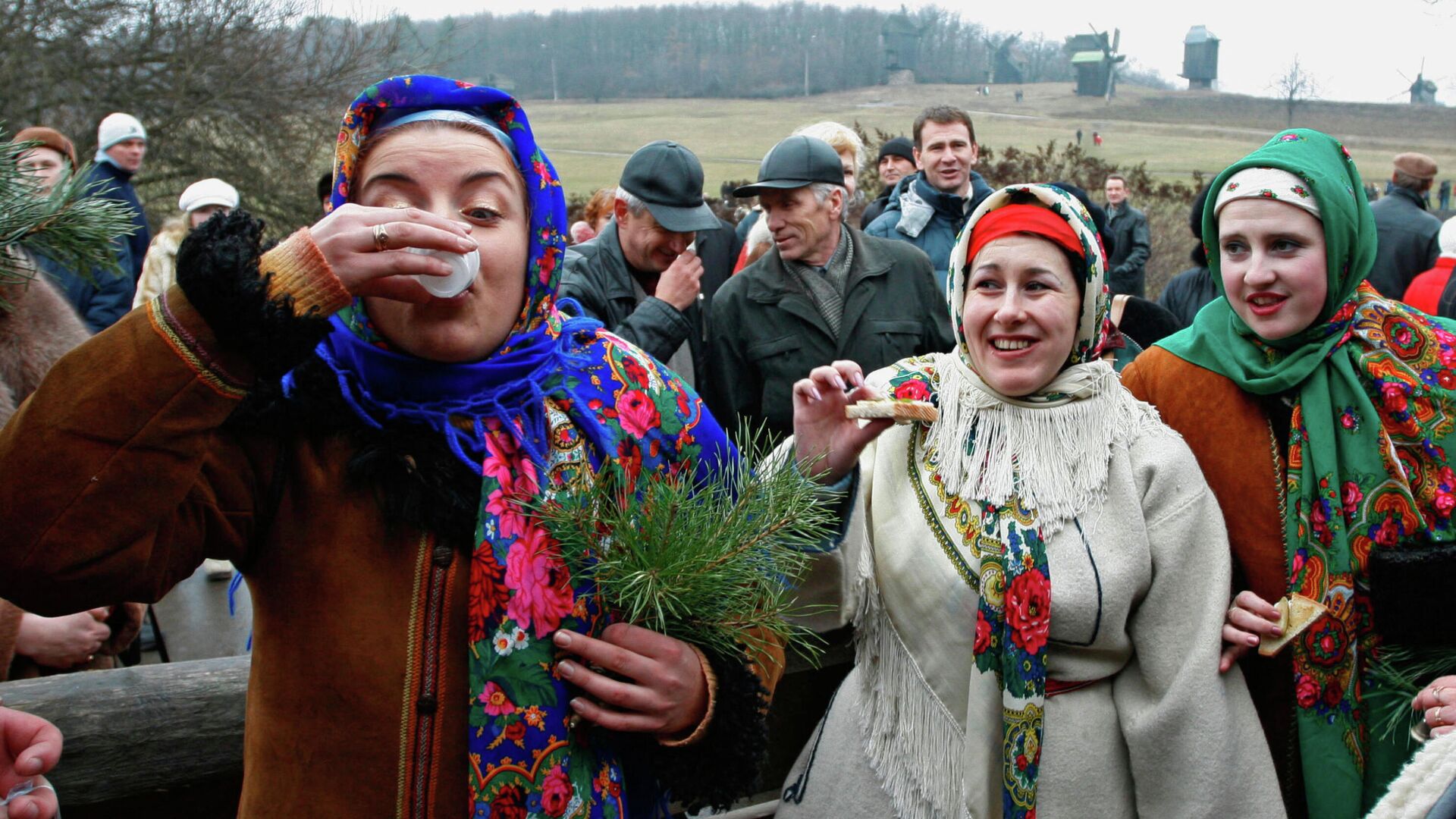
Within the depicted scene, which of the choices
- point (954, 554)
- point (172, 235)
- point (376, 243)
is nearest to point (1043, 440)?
point (954, 554)

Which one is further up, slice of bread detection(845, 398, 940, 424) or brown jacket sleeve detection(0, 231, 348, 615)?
brown jacket sleeve detection(0, 231, 348, 615)

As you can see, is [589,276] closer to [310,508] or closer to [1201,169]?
[310,508]

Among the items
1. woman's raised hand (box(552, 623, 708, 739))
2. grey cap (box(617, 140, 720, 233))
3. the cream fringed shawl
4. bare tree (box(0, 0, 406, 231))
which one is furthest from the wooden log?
bare tree (box(0, 0, 406, 231))

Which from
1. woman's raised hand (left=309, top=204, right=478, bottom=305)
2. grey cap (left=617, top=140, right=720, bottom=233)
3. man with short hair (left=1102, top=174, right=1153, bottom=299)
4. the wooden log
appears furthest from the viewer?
man with short hair (left=1102, top=174, right=1153, bottom=299)

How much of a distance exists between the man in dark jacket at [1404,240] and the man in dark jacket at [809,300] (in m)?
4.72

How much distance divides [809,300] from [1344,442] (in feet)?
6.41

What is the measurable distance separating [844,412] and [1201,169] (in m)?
32.7

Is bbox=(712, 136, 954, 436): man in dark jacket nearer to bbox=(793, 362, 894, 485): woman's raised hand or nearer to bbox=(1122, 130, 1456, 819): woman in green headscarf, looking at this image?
bbox=(1122, 130, 1456, 819): woman in green headscarf

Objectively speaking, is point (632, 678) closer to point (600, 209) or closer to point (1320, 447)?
point (1320, 447)

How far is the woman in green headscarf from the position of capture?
94.9 inches

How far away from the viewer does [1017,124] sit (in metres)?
45.8

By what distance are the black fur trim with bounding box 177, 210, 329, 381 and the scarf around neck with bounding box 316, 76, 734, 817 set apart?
0.86 feet

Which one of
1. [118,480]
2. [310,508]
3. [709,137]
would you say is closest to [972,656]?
[310,508]

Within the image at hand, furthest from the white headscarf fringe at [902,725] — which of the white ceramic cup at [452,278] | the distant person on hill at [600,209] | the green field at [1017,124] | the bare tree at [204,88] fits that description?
the green field at [1017,124]
